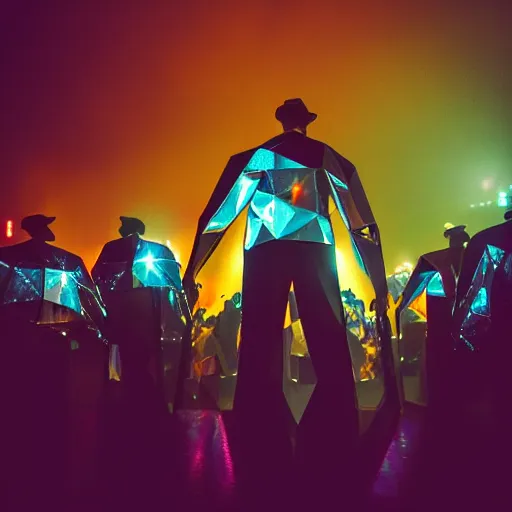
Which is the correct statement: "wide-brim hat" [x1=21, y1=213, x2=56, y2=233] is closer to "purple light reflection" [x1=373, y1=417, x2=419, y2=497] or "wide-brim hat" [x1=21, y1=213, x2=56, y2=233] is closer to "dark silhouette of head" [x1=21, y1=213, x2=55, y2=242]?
"dark silhouette of head" [x1=21, y1=213, x2=55, y2=242]

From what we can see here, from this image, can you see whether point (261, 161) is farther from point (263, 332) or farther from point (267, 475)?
point (267, 475)

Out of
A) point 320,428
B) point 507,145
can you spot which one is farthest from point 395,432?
point 507,145

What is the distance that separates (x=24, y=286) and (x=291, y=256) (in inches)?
77.2

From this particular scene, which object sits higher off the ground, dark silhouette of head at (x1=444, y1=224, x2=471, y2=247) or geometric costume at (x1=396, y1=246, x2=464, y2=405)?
dark silhouette of head at (x1=444, y1=224, x2=471, y2=247)

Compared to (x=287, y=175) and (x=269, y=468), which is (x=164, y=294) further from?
(x=269, y=468)

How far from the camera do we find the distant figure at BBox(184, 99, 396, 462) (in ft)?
7.30

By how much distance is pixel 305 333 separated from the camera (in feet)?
A: 7.45

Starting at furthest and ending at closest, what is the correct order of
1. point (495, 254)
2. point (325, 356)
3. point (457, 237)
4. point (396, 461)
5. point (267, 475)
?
point (457, 237) < point (495, 254) < point (325, 356) < point (396, 461) < point (267, 475)

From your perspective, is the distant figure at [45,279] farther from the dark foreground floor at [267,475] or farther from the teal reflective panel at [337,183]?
the teal reflective panel at [337,183]

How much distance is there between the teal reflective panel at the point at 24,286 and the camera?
2.97 m

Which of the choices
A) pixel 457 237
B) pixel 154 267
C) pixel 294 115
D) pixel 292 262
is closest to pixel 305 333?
pixel 292 262

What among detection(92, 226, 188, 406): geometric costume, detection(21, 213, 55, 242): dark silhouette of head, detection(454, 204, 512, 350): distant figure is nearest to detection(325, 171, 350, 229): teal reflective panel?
detection(454, 204, 512, 350): distant figure

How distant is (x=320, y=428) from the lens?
217 cm

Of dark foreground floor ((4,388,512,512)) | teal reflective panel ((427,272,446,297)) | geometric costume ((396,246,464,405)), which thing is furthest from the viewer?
teal reflective panel ((427,272,446,297))
